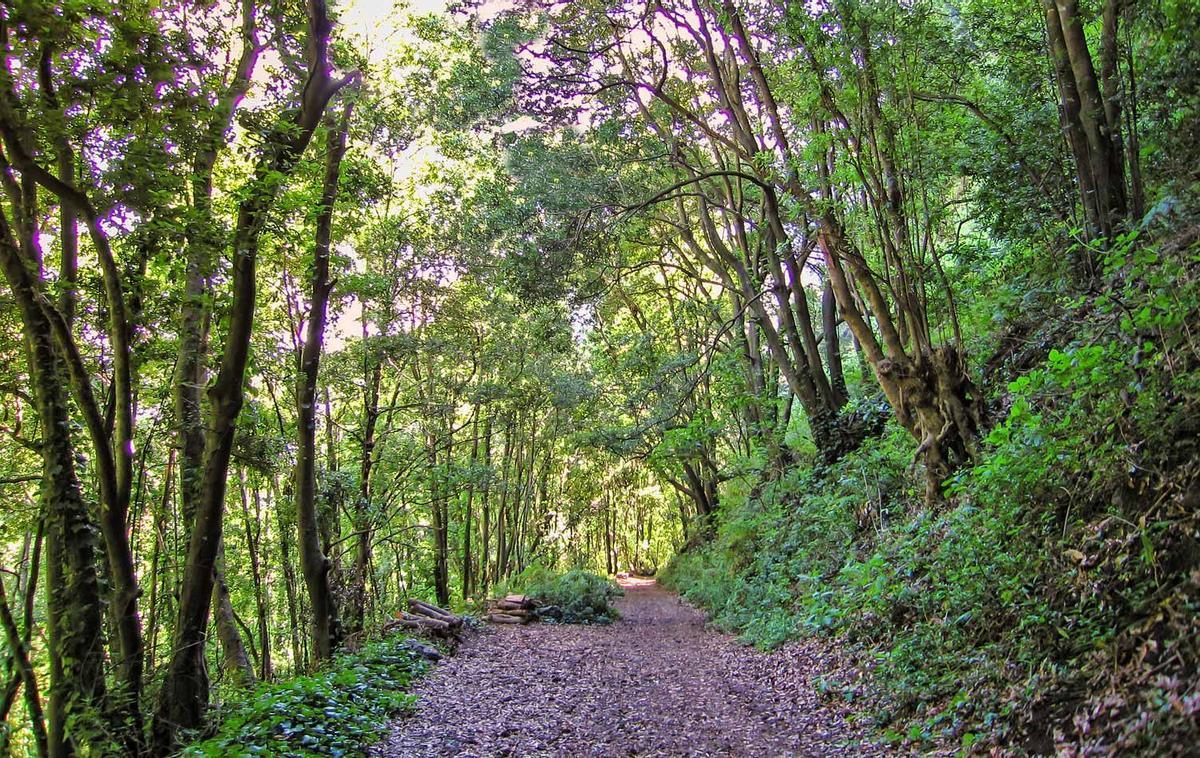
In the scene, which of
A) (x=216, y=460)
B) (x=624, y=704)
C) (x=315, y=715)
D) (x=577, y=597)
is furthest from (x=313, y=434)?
(x=577, y=597)

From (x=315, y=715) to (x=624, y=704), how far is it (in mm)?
3046

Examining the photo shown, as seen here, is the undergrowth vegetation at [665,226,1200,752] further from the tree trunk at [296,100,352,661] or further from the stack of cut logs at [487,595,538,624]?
the stack of cut logs at [487,595,538,624]

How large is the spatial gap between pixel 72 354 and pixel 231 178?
6024mm

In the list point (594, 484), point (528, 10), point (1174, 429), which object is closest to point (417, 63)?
point (528, 10)

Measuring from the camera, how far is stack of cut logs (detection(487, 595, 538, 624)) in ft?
45.3

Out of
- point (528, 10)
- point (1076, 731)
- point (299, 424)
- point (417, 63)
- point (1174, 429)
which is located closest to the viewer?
point (1076, 731)

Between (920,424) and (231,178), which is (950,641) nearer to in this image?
(920,424)

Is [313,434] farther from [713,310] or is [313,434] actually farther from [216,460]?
[713,310]

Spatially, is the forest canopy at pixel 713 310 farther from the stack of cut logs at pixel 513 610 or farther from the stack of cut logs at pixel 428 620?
the stack of cut logs at pixel 513 610

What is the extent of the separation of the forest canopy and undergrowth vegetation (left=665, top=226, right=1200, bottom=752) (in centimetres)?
3

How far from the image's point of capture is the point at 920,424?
26.2 feet

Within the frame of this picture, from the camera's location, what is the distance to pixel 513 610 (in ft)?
46.6

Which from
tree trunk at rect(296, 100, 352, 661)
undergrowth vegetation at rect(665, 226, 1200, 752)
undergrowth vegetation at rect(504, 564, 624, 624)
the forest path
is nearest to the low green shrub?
the forest path

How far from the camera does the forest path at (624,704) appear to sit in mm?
5605
